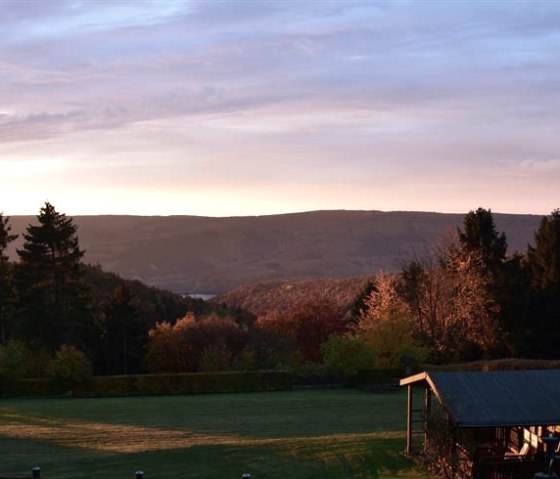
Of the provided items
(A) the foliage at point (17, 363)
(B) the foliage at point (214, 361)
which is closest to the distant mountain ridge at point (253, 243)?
(B) the foliage at point (214, 361)

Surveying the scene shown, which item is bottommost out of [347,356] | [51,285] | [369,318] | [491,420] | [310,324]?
[347,356]

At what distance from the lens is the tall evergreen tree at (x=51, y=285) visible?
64250 millimetres

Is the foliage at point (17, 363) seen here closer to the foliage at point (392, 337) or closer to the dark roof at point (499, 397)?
the foliage at point (392, 337)

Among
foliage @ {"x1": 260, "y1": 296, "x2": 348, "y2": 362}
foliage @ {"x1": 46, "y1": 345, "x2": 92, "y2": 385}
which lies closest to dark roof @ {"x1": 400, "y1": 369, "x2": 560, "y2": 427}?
foliage @ {"x1": 46, "y1": 345, "x2": 92, "y2": 385}

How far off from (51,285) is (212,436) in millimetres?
35294

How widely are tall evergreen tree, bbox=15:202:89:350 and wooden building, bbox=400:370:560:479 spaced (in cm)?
4330

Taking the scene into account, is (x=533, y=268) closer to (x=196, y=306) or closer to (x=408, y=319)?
(x=408, y=319)

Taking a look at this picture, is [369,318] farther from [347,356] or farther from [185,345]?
[185,345]

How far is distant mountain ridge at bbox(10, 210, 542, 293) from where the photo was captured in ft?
551

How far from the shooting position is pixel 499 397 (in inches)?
957

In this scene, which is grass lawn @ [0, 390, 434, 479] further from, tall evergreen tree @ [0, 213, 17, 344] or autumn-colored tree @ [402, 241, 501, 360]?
tall evergreen tree @ [0, 213, 17, 344]

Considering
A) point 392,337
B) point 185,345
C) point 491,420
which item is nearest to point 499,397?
point 491,420

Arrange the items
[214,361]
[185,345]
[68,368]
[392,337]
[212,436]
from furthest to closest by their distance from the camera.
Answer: [185,345] < [214,361] < [392,337] < [68,368] < [212,436]

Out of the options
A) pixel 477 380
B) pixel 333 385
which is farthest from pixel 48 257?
pixel 477 380
